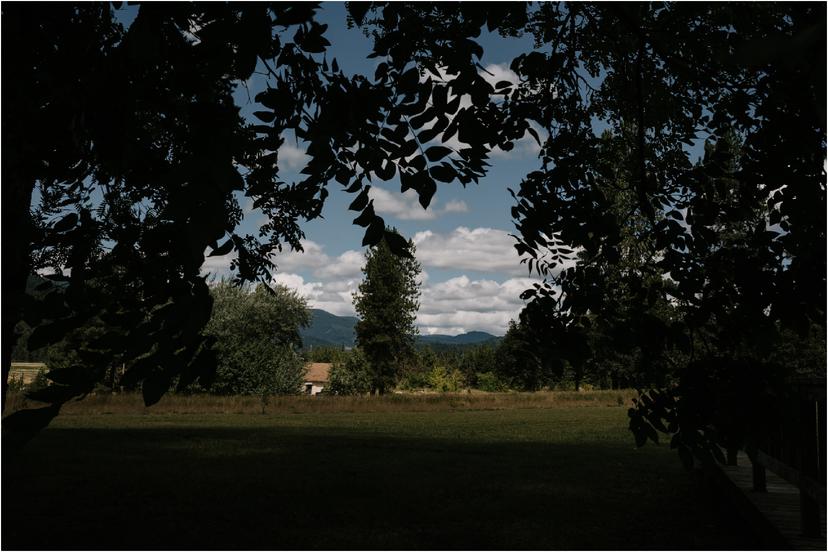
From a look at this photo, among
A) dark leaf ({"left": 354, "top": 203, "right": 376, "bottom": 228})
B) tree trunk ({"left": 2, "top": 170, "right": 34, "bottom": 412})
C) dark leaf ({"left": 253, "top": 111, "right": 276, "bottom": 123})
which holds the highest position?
dark leaf ({"left": 253, "top": 111, "right": 276, "bottom": 123})

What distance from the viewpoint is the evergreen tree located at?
238ft

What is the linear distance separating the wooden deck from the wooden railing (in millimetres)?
102

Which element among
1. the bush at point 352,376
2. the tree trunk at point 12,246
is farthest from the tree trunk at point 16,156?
the bush at point 352,376

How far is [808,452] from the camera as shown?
612 cm

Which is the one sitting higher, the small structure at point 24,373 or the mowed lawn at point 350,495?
the mowed lawn at point 350,495

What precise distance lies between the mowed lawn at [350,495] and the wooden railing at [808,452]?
5.10 ft

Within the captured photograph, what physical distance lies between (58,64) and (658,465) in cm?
1392

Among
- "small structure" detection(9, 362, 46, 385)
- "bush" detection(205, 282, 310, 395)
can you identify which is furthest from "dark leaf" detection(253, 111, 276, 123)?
"small structure" detection(9, 362, 46, 385)

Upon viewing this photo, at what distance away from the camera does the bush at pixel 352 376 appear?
217 ft

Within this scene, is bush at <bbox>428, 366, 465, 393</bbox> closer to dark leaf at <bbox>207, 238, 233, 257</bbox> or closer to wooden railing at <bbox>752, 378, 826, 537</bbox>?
wooden railing at <bbox>752, 378, 826, 537</bbox>

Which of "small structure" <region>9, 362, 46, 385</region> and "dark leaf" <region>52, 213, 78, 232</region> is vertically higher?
"dark leaf" <region>52, 213, 78, 232</region>

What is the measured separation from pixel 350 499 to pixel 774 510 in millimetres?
5506

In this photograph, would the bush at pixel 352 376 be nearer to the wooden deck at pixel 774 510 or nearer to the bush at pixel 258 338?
the bush at pixel 258 338

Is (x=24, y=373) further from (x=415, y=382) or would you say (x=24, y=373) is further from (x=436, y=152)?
(x=436, y=152)
